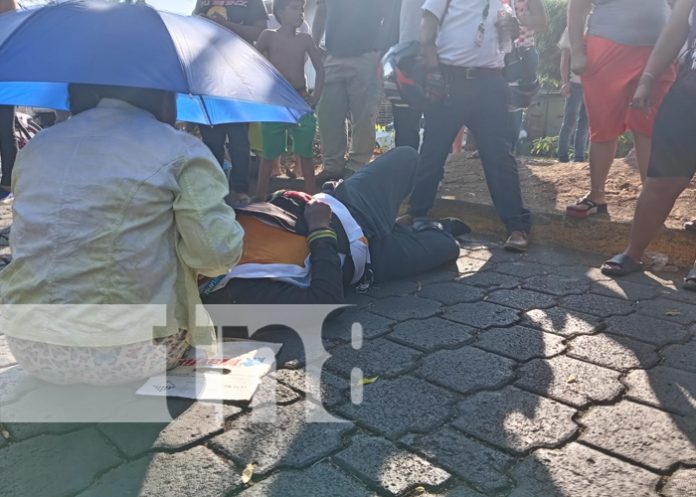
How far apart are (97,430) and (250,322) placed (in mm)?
954

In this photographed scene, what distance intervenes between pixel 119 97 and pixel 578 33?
3.11 meters

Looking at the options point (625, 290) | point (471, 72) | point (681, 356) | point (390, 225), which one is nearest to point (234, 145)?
point (390, 225)

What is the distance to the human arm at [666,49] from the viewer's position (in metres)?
3.44

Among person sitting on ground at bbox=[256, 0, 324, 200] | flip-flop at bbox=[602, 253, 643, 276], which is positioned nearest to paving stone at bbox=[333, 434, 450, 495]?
flip-flop at bbox=[602, 253, 643, 276]

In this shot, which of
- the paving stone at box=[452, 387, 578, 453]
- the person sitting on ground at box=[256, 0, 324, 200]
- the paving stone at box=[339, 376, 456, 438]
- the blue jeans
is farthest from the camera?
A: the blue jeans

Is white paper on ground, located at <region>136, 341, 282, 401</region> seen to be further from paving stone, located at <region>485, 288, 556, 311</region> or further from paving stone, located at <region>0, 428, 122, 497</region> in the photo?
paving stone, located at <region>485, 288, 556, 311</region>

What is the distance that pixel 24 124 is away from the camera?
23.9 feet

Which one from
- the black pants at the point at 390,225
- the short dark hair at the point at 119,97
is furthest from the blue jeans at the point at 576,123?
the short dark hair at the point at 119,97

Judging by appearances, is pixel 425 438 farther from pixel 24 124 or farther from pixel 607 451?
pixel 24 124

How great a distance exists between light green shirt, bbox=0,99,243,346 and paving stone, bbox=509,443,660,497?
1.20 metres

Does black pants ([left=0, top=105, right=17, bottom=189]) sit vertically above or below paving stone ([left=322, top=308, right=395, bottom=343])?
above

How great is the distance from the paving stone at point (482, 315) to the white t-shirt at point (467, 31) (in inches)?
73.9

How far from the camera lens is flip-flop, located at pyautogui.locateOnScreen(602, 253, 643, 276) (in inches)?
146

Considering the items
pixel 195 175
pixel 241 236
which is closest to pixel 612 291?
pixel 241 236
